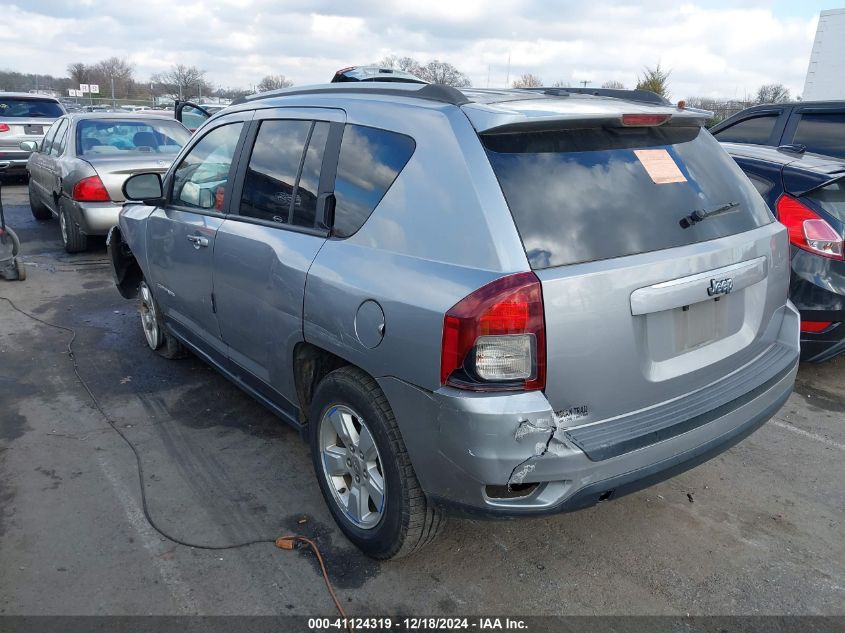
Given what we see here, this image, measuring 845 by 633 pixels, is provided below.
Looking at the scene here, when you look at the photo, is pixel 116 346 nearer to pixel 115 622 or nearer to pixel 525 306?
pixel 115 622

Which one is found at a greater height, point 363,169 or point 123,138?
point 363,169

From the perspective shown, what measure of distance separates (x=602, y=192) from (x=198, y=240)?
241 cm

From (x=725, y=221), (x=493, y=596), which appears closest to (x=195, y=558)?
(x=493, y=596)

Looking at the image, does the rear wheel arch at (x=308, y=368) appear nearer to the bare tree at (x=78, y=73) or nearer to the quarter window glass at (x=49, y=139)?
the quarter window glass at (x=49, y=139)

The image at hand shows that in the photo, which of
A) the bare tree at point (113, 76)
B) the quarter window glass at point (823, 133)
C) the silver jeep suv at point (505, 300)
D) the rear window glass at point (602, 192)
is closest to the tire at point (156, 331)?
the silver jeep suv at point (505, 300)

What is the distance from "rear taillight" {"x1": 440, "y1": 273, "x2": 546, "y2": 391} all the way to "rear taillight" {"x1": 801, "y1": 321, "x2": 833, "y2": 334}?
302 centimetres

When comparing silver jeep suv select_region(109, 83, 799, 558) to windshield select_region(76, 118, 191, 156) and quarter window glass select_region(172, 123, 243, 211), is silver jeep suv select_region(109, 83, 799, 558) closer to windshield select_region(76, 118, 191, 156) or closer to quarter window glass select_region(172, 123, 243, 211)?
quarter window glass select_region(172, 123, 243, 211)

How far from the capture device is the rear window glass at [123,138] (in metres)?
8.62

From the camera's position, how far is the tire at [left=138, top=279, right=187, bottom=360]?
198 inches

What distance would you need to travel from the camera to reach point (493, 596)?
2727 mm

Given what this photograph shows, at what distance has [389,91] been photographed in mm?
2908

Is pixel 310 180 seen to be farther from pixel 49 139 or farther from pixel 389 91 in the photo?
pixel 49 139

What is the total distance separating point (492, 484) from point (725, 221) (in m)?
1.50

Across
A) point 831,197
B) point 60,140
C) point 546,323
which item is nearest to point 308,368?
point 546,323
